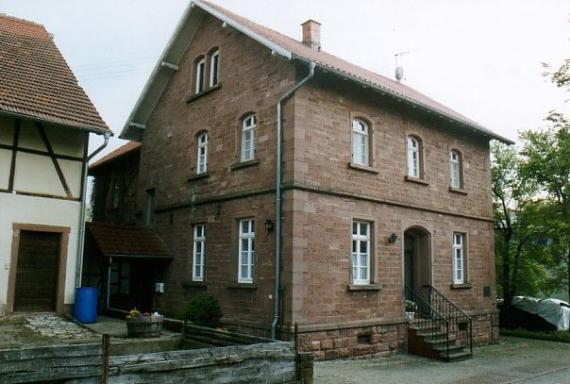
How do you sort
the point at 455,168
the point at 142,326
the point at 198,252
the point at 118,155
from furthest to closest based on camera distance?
the point at 118,155 → the point at 455,168 → the point at 198,252 → the point at 142,326

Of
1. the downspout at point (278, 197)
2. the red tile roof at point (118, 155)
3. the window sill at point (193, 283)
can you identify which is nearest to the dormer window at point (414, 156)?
the downspout at point (278, 197)

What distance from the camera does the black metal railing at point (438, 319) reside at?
44.7 feet

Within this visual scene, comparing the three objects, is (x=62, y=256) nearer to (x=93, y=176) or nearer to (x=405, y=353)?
(x=405, y=353)

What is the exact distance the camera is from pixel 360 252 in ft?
43.5

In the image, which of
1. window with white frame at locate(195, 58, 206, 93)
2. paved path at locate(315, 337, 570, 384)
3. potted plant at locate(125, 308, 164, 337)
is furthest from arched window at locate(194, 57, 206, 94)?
paved path at locate(315, 337, 570, 384)

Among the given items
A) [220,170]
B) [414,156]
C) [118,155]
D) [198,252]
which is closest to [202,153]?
[220,170]

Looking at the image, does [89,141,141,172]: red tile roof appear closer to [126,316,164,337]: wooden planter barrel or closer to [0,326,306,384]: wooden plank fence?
[126,316,164,337]: wooden planter barrel

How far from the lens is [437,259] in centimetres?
1534

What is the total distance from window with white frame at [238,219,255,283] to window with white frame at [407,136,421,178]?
5028 mm

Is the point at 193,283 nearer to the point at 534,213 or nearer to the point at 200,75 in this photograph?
the point at 200,75

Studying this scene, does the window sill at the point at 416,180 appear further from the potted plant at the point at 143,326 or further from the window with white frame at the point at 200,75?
the potted plant at the point at 143,326

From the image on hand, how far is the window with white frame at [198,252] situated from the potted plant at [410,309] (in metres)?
5.50

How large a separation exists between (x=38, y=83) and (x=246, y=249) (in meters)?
6.73

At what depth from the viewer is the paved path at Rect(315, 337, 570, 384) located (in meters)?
10.4
